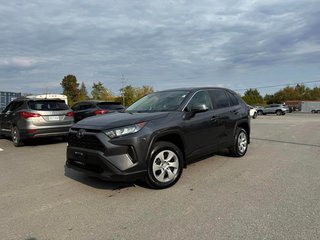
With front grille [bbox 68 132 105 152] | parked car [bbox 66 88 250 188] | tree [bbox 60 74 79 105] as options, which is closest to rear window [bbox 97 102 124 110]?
parked car [bbox 66 88 250 188]

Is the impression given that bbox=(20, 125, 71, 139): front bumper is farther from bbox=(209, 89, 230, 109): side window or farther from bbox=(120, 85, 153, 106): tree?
bbox=(120, 85, 153, 106): tree

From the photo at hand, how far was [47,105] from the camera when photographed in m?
10.4

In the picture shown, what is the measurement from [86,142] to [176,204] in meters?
1.76

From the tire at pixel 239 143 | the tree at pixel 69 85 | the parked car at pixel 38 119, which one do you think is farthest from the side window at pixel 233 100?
the tree at pixel 69 85

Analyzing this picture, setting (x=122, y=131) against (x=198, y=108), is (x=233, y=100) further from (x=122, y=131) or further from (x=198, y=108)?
(x=122, y=131)

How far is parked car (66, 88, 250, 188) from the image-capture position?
15.4ft

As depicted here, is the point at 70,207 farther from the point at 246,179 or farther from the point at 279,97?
the point at 279,97

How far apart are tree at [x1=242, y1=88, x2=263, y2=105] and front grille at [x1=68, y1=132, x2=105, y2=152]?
9463 centimetres

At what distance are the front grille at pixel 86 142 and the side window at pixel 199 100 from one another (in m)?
Answer: 1.86

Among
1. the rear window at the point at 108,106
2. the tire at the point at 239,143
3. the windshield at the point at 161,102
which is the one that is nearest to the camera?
the windshield at the point at 161,102

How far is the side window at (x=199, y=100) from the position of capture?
5973 millimetres

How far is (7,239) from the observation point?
11.4ft

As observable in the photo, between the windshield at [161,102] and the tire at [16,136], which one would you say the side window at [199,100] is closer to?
the windshield at [161,102]

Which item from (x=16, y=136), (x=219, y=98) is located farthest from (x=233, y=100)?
(x=16, y=136)
